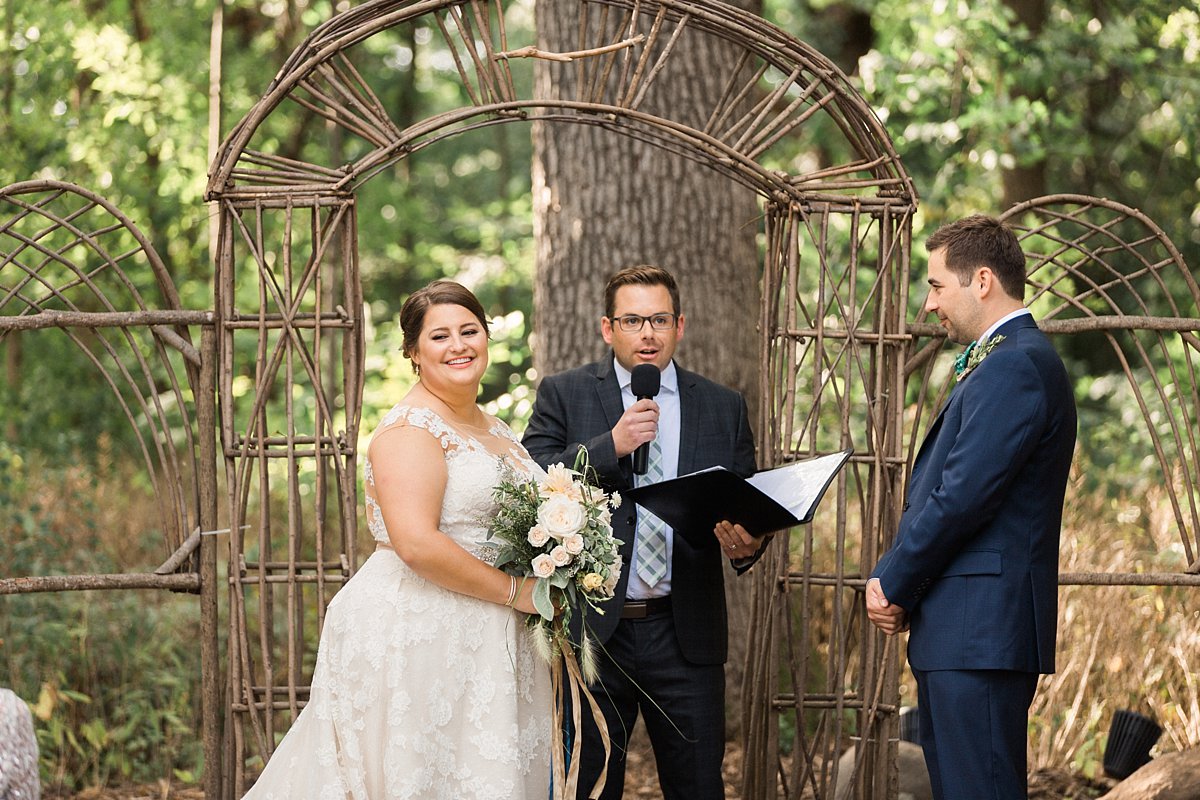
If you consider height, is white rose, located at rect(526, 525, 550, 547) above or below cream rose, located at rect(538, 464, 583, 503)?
below

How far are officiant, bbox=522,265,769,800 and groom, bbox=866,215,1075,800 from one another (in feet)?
1.99

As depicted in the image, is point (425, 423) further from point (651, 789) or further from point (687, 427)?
point (651, 789)

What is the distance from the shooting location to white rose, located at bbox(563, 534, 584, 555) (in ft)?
9.98

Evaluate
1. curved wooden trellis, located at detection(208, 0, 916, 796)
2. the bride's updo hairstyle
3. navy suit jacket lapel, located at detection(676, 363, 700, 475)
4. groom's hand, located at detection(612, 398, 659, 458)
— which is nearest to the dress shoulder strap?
the bride's updo hairstyle

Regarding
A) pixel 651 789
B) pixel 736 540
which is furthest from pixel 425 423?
pixel 651 789

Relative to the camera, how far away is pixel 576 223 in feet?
18.6

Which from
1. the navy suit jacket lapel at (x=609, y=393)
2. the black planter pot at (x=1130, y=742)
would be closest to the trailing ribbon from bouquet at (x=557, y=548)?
the navy suit jacket lapel at (x=609, y=393)

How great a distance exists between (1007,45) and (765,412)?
451 centimetres

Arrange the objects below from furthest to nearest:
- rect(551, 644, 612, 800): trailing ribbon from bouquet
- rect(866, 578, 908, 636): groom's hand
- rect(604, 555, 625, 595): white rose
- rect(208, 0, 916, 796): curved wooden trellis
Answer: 1. rect(208, 0, 916, 796): curved wooden trellis
2. rect(866, 578, 908, 636): groom's hand
3. rect(551, 644, 612, 800): trailing ribbon from bouquet
4. rect(604, 555, 625, 595): white rose

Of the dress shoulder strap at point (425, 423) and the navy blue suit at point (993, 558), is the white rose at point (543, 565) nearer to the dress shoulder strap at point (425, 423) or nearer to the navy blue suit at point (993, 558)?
the dress shoulder strap at point (425, 423)

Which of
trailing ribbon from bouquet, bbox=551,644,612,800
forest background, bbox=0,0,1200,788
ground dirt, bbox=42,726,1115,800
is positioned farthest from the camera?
forest background, bbox=0,0,1200,788

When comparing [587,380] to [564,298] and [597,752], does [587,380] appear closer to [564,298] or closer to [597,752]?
[597,752]

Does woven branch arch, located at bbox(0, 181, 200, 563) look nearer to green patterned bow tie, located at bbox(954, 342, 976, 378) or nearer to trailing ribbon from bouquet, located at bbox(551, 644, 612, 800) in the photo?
trailing ribbon from bouquet, located at bbox(551, 644, 612, 800)

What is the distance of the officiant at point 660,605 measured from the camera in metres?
3.65
